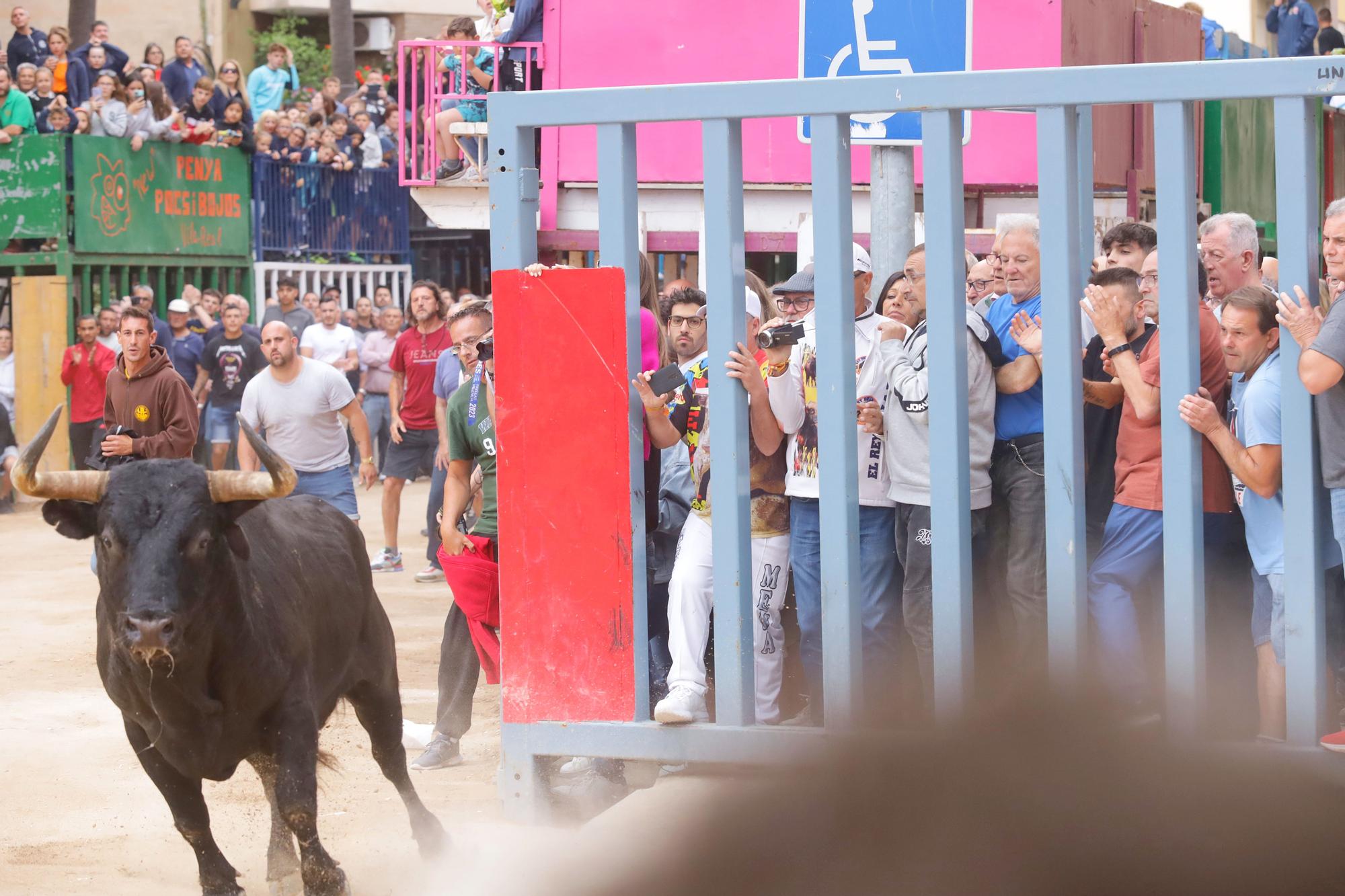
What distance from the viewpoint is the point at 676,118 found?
4.67 metres

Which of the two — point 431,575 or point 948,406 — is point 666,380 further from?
point 431,575

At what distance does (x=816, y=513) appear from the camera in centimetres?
532

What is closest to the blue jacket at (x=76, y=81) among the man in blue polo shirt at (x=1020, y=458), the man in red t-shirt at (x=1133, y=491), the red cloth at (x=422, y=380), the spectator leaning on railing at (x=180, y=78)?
the spectator leaning on railing at (x=180, y=78)

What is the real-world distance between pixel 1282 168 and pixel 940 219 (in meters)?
0.89

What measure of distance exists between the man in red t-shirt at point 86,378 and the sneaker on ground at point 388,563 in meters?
Result: 4.74

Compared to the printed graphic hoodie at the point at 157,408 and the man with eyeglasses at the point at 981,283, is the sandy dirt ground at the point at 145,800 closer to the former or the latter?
the printed graphic hoodie at the point at 157,408

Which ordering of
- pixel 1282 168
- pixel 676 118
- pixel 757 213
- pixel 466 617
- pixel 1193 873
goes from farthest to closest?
pixel 757 213 < pixel 466 617 < pixel 676 118 < pixel 1282 168 < pixel 1193 873

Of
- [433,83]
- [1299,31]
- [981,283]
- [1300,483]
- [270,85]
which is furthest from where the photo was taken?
[270,85]

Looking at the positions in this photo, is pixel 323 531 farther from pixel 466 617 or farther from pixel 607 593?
pixel 607 593

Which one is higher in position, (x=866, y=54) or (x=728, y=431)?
(x=866, y=54)

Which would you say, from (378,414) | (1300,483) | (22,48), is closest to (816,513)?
(1300,483)

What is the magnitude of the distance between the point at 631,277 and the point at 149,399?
197 inches

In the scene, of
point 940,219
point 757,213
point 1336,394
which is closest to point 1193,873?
point 1336,394

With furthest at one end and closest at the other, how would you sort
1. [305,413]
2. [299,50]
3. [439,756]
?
[299,50], [305,413], [439,756]
